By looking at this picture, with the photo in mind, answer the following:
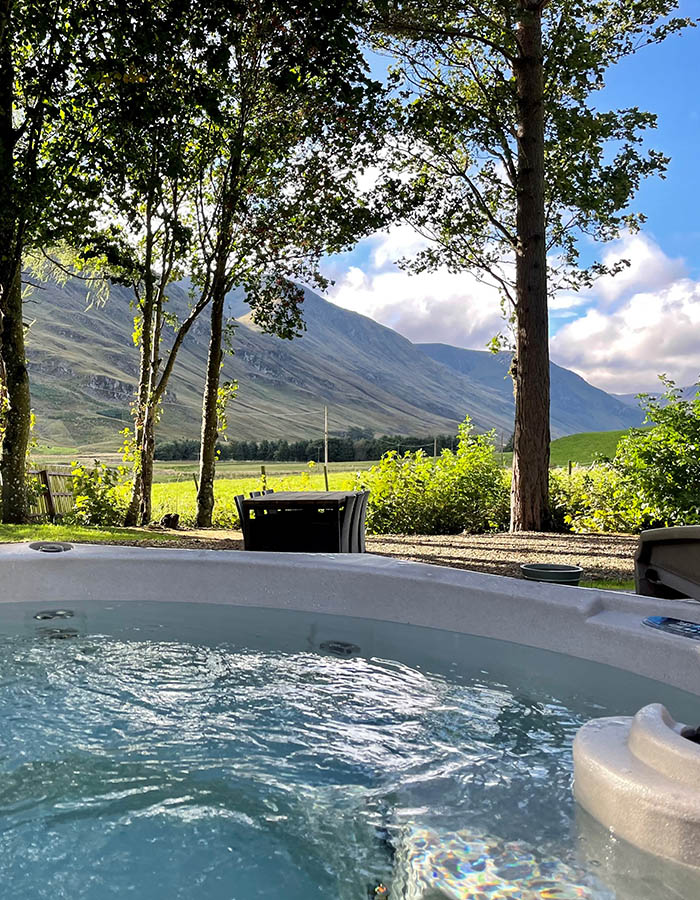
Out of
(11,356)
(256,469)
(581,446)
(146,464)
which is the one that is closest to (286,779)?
(11,356)

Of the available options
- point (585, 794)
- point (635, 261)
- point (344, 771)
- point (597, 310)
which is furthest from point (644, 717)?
point (597, 310)

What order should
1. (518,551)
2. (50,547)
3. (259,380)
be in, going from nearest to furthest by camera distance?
(50,547)
(518,551)
(259,380)

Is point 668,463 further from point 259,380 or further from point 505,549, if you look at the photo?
point 259,380

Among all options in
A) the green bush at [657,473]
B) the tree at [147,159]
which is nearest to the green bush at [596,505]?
the green bush at [657,473]

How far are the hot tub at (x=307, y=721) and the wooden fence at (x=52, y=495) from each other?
5.54 metres

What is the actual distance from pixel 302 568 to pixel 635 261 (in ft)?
20.2

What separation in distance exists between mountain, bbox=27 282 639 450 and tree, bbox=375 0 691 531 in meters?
15.9

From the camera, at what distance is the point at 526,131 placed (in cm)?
659

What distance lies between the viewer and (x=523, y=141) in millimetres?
6645

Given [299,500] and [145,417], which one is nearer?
[299,500]

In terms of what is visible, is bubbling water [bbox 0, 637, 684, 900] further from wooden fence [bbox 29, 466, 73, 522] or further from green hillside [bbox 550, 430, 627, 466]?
green hillside [bbox 550, 430, 627, 466]

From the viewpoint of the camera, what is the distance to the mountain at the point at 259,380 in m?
67.0

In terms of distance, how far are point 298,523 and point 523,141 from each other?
396 centimetres

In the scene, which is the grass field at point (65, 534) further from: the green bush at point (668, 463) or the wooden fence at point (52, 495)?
the green bush at point (668, 463)
